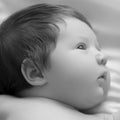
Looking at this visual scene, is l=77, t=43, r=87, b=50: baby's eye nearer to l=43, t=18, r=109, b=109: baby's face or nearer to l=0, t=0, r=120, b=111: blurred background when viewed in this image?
l=43, t=18, r=109, b=109: baby's face

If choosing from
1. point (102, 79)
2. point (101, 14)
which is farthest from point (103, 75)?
point (101, 14)

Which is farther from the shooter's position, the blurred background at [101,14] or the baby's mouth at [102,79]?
the blurred background at [101,14]

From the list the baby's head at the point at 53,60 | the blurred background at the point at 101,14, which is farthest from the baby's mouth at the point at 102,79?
the blurred background at the point at 101,14

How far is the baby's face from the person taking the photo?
96cm

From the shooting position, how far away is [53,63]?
3.14 ft

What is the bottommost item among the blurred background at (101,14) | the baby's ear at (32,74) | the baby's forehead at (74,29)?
the blurred background at (101,14)

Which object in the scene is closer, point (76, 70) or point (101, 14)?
point (76, 70)

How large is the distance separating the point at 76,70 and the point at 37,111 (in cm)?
14

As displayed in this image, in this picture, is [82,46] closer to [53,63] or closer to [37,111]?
[53,63]

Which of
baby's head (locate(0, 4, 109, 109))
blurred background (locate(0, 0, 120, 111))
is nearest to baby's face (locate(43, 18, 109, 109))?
baby's head (locate(0, 4, 109, 109))

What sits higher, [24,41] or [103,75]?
[24,41]

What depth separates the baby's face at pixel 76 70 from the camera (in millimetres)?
958

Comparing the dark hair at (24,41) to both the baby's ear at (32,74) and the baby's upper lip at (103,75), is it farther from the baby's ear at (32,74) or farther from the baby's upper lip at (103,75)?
the baby's upper lip at (103,75)

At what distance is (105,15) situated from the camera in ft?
4.25
